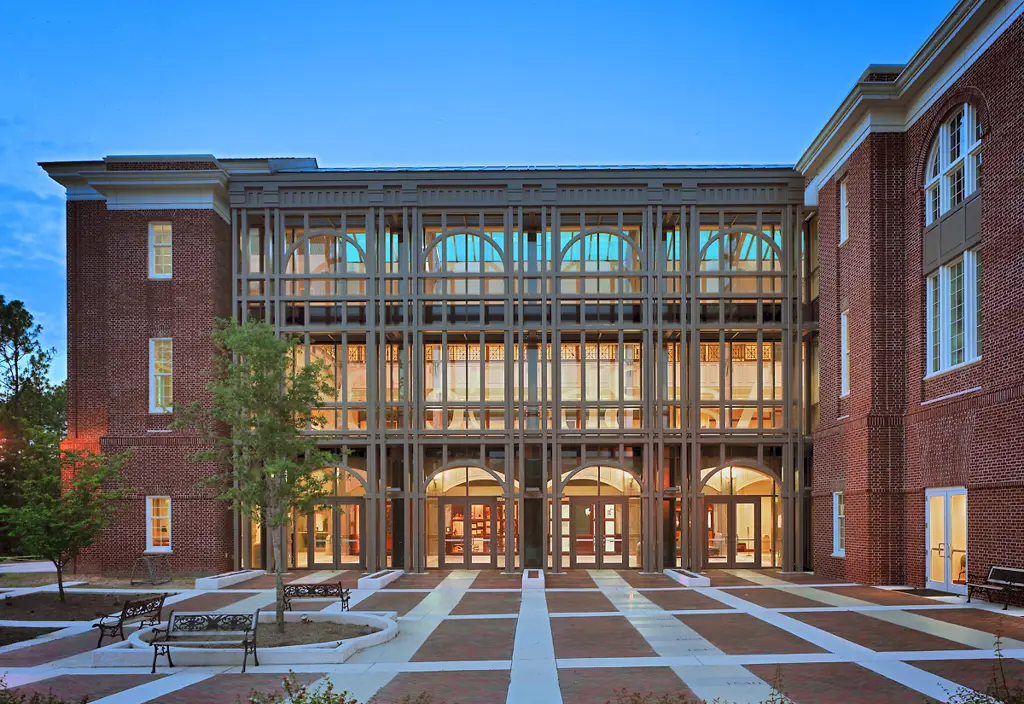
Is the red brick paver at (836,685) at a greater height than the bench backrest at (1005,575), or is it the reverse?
the bench backrest at (1005,575)

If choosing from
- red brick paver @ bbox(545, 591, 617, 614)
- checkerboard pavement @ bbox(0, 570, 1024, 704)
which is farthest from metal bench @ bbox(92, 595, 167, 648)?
red brick paver @ bbox(545, 591, 617, 614)

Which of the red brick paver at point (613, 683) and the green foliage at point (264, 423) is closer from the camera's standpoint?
the red brick paver at point (613, 683)

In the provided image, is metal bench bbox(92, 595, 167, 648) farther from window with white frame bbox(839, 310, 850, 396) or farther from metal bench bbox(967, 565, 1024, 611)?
window with white frame bbox(839, 310, 850, 396)

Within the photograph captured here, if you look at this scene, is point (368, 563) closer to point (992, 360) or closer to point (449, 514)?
point (449, 514)

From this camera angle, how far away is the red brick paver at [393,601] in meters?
20.2

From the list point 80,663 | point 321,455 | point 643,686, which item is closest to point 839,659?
point 643,686

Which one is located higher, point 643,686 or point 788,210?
point 788,210

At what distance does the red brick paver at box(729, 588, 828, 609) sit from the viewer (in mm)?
20039

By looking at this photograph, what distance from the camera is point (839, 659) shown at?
1368cm

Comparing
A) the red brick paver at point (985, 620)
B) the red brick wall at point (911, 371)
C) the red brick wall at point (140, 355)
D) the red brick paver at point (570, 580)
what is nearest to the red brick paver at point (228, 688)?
the red brick paver at point (985, 620)

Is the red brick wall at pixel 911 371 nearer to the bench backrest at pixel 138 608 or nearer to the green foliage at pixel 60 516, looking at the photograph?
the bench backrest at pixel 138 608

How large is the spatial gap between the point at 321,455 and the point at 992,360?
13.9 meters

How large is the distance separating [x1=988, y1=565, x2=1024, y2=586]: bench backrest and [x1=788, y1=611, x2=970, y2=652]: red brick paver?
9.87 feet

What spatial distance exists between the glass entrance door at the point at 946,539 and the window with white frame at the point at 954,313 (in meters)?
3.05
